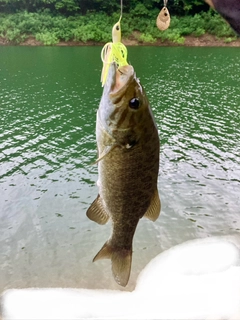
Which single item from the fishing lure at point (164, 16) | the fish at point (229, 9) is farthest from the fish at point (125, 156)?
the fishing lure at point (164, 16)

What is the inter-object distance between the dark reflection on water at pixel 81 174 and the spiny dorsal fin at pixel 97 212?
523cm

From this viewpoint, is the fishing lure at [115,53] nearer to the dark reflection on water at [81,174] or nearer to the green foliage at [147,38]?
the dark reflection on water at [81,174]

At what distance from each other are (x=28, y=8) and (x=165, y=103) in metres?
32.9

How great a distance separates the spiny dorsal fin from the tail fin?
25cm

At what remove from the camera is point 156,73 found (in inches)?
1015

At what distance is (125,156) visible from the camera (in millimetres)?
2166

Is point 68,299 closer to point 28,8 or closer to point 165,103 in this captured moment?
point 165,103

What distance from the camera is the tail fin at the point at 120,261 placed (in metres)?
2.61

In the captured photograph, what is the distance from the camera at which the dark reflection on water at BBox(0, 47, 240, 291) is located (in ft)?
27.5

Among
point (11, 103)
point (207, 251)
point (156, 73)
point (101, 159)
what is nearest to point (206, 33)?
point (156, 73)

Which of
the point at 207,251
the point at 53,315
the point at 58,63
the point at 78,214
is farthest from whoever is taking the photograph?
the point at 58,63

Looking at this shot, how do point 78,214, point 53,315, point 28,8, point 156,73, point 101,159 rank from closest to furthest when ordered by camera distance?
point 101,159
point 53,315
point 78,214
point 156,73
point 28,8

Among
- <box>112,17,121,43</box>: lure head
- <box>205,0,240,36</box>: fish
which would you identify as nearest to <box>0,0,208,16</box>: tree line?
<box>112,17,121,43</box>: lure head

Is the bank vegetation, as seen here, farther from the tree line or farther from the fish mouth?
the fish mouth
